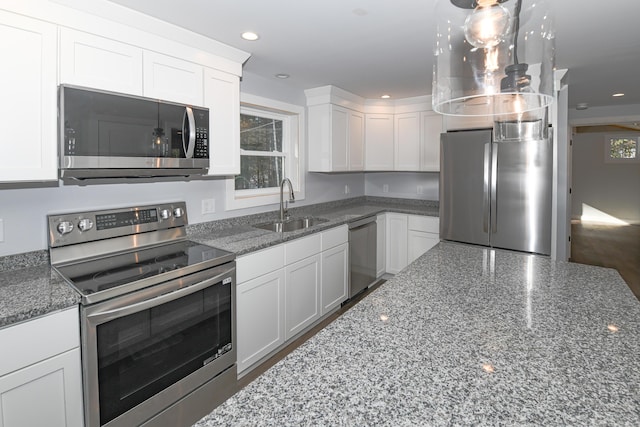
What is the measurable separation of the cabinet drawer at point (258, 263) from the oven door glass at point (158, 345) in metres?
0.16

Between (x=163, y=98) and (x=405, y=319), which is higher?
(x=163, y=98)

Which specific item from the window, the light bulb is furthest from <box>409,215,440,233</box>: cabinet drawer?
the light bulb

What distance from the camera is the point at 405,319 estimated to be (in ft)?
3.90

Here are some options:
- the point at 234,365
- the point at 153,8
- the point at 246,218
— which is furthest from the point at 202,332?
the point at 153,8

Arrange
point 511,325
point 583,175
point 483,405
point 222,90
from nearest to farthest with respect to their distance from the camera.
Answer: point 483,405 < point 511,325 < point 222,90 < point 583,175

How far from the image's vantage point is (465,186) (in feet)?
11.0

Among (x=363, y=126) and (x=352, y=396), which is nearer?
(x=352, y=396)

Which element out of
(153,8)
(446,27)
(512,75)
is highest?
(153,8)

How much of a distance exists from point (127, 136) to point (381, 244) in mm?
2999

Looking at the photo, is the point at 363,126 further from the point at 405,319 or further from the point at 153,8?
the point at 405,319

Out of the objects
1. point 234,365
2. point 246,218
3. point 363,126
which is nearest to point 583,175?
point 363,126

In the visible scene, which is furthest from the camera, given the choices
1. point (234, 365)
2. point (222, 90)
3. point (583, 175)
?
point (583, 175)

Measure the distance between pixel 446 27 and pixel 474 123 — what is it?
99.1 inches

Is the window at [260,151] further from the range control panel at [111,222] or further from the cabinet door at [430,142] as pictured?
the cabinet door at [430,142]
